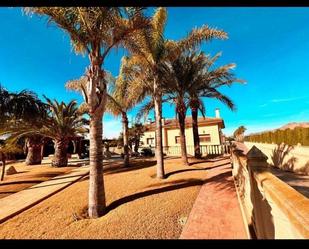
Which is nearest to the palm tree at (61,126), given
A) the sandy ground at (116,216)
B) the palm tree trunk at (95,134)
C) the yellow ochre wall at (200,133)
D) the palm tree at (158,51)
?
the palm tree at (158,51)

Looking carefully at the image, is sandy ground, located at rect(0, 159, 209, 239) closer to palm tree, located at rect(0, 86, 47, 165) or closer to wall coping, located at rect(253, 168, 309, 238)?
wall coping, located at rect(253, 168, 309, 238)

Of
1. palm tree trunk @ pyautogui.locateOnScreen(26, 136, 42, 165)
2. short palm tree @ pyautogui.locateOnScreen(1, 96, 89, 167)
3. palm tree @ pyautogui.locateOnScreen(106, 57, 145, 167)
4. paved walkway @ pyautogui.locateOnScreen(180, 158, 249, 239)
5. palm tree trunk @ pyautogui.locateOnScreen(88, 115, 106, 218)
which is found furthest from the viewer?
palm tree trunk @ pyautogui.locateOnScreen(26, 136, 42, 165)

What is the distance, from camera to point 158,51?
10305 millimetres

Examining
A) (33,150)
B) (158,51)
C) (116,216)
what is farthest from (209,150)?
(116,216)

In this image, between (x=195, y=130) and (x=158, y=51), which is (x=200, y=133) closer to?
(x=195, y=130)

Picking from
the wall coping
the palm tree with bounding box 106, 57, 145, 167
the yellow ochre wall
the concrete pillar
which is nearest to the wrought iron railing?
the yellow ochre wall

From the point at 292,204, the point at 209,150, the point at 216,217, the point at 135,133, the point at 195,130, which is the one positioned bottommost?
the point at 216,217

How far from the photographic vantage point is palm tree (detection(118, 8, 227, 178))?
10.0 meters

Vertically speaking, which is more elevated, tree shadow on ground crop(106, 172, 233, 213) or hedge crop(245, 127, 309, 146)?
hedge crop(245, 127, 309, 146)

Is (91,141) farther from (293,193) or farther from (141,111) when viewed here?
(141,111)

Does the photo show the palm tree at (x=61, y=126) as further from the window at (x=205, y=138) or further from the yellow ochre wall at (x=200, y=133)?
the window at (x=205, y=138)

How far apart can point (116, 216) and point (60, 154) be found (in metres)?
13.5

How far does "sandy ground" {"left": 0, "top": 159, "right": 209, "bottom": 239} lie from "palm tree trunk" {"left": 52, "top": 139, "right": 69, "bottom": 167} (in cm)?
949

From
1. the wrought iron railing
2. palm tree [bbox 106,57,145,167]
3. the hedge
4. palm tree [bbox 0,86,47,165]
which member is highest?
palm tree [bbox 106,57,145,167]
